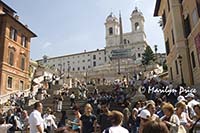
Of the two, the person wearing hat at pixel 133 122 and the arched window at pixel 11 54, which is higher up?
the arched window at pixel 11 54

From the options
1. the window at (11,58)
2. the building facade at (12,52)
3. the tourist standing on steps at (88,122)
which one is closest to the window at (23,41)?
the building facade at (12,52)

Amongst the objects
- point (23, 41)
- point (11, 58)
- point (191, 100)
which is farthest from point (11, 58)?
point (191, 100)

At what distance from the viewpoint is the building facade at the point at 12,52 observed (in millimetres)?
32938

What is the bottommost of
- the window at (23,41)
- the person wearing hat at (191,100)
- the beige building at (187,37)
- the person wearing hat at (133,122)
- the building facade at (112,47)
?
the person wearing hat at (133,122)

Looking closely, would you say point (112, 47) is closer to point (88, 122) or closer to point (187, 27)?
point (187, 27)

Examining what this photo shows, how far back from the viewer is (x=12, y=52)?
3531 centimetres

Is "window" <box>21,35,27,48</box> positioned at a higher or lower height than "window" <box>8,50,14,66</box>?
higher

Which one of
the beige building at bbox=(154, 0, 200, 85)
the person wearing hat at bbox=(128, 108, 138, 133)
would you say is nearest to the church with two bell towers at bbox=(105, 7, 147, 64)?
the beige building at bbox=(154, 0, 200, 85)

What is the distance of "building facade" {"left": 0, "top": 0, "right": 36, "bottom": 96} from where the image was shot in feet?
108

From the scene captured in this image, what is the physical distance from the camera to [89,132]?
7.37m

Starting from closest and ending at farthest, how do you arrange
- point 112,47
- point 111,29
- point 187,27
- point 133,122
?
point 133,122
point 187,27
point 112,47
point 111,29

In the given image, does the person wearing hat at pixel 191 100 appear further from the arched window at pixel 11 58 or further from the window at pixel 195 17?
the arched window at pixel 11 58

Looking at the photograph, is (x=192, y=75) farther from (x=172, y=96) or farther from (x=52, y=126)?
(x=52, y=126)

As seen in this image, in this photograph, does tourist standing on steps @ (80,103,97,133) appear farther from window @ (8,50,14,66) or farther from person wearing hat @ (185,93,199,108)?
window @ (8,50,14,66)
